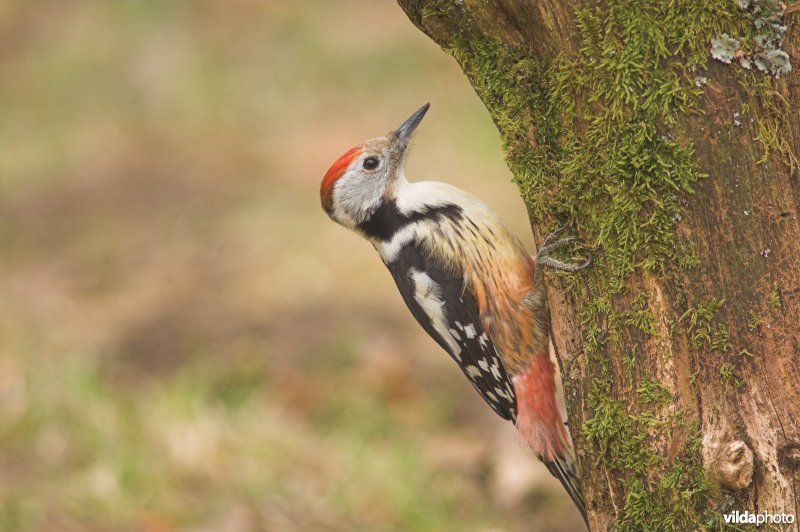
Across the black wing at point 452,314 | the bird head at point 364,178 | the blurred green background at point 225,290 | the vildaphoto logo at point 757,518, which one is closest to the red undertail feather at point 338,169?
the bird head at point 364,178

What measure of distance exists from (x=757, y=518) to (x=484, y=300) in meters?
1.39

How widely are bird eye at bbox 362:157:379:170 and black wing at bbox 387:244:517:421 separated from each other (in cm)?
44

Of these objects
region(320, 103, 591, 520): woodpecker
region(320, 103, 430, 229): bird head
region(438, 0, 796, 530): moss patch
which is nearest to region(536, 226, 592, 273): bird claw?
region(438, 0, 796, 530): moss patch

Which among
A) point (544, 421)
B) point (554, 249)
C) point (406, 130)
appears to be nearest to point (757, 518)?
point (554, 249)

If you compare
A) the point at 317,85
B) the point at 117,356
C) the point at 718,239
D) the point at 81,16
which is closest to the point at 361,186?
the point at 718,239

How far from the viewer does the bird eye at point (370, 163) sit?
385 centimetres

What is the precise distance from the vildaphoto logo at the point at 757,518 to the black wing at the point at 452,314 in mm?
1274

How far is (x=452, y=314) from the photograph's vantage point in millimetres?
3541

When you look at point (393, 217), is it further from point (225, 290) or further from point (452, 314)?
point (225, 290)

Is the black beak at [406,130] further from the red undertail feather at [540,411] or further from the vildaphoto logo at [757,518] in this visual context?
the vildaphoto logo at [757,518]

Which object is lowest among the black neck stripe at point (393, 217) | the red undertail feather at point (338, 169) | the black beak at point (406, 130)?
the black neck stripe at point (393, 217)

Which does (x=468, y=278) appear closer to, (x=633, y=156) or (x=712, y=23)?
(x=633, y=156)

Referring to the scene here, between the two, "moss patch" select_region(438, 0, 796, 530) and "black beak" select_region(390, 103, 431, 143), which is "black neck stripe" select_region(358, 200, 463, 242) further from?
"moss patch" select_region(438, 0, 796, 530)

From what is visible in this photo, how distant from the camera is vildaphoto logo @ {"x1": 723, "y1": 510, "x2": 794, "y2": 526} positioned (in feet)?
7.66
